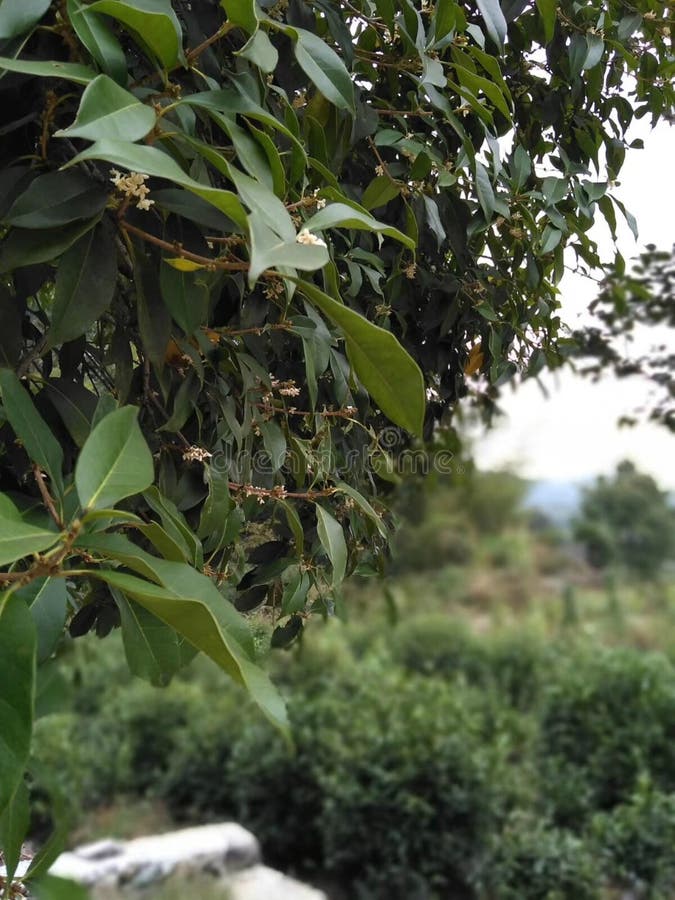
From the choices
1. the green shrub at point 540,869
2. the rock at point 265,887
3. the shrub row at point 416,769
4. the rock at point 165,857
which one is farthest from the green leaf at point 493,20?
the green shrub at point 540,869

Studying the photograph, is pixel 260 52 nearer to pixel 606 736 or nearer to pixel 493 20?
pixel 493 20

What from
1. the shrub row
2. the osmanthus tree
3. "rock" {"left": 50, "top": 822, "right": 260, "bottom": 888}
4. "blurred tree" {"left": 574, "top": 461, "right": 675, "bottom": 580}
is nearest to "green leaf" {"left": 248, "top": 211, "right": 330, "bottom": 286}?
the osmanthus tree

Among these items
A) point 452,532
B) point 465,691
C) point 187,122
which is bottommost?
point 187,122

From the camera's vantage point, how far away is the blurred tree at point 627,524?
8.38 m

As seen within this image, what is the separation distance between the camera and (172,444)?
2.10ft

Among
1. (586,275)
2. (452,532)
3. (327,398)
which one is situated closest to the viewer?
(327,398)

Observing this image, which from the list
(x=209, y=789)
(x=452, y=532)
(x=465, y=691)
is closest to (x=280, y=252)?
(x=209, y=789)

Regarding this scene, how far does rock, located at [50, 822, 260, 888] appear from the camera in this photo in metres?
2.93

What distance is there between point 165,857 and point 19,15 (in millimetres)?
2969

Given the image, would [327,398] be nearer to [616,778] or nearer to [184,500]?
[184,500]

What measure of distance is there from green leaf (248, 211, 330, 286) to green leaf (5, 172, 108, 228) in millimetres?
116

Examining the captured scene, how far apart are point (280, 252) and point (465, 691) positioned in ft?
13.0

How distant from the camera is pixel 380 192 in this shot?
0.68 m

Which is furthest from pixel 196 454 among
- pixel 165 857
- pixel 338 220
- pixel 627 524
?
pixel 627 524
